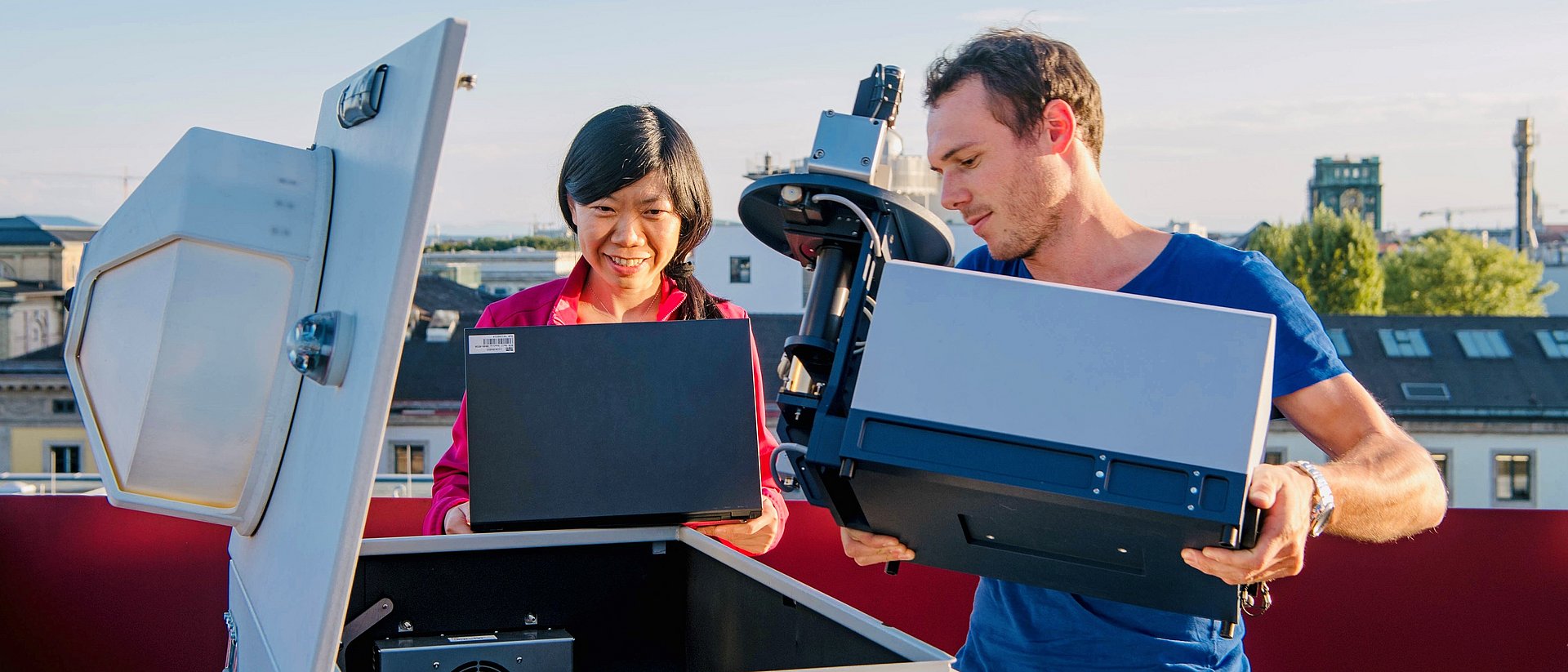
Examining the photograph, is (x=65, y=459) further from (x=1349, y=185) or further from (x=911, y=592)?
(x=1349, y=185)

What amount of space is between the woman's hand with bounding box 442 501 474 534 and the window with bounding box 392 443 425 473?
114 feet

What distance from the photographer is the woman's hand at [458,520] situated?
84.0 inches

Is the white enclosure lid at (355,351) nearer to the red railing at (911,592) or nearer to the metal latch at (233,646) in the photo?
the metal latch at (233,646)

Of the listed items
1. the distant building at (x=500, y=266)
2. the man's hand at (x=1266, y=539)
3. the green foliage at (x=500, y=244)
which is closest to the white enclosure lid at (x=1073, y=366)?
the man's hand at (x=1266, y=539)

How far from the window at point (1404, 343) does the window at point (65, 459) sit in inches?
1462

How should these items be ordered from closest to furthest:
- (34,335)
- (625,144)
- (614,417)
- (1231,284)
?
(1231,284)
(614,417)
(625,144)
(34,335)

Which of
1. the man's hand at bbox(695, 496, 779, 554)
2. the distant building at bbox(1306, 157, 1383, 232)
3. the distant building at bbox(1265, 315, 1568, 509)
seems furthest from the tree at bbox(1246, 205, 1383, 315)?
the man's hand at bbox(695, 496, 779, 554)

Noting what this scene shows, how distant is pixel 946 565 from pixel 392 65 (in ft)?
2.70

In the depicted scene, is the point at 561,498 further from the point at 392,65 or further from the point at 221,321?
the point at 392,65

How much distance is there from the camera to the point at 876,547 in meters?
1.57

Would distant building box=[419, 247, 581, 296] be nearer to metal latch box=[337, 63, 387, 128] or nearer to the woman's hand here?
the woman's hand

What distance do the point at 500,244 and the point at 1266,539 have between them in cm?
7864

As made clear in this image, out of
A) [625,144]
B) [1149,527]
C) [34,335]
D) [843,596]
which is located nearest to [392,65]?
[1149,527]

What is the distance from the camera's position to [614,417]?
1.93 metres
